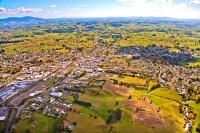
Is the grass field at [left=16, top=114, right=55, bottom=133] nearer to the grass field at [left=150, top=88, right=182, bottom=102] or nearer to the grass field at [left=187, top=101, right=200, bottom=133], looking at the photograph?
the grass field at [left=187, top=101, right=200, bottom=133]

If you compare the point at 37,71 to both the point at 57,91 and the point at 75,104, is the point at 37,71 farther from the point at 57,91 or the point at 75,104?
the point at 75,104

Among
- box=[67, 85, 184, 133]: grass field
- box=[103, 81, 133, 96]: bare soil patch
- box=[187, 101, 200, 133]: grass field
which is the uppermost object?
box=[103, 81, 133, 96]: bare soil patch

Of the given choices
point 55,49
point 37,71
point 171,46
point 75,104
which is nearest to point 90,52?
point 55,49

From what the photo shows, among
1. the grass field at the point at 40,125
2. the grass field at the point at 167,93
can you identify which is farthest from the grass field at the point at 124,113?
the grass field at the point at 40,125

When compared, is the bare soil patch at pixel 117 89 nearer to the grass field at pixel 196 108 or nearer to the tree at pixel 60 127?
the grass field at pixel 196 108

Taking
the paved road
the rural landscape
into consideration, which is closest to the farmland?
the rural landscape

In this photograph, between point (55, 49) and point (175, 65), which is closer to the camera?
point (175, 65)
